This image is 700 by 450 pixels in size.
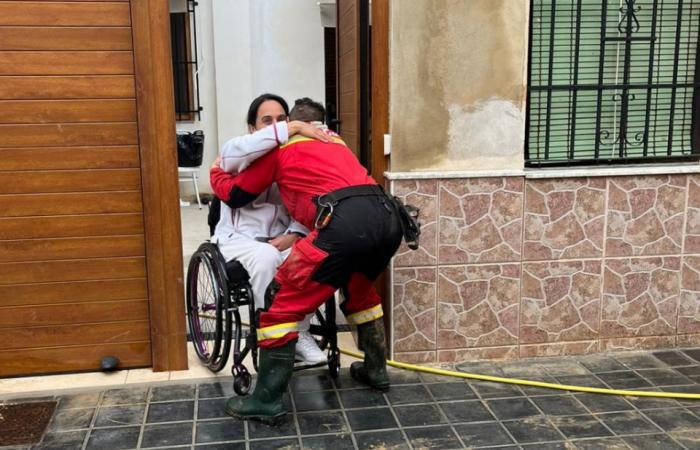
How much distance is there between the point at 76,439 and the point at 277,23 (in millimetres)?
7258

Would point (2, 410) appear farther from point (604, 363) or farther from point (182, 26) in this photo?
point (182, 26)

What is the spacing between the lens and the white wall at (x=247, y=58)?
9.20m

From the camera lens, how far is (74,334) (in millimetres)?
3732

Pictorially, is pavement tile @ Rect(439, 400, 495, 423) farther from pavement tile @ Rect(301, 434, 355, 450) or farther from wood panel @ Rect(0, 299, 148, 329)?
wood panel @ Rect(0, 299, 148, 329)

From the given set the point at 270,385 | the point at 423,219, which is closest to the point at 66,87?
the point at 270,385

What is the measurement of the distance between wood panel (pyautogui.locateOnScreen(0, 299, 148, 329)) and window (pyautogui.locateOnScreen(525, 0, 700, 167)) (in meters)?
2.26

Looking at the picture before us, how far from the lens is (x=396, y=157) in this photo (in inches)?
146

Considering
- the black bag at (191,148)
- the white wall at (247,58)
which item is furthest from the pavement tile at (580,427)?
the white wall at (247,58)

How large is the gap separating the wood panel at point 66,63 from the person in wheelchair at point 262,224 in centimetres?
66

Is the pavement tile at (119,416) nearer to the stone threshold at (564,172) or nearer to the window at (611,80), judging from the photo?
the stone threshold at (564,172)

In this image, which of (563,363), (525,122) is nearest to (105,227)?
(525,122)

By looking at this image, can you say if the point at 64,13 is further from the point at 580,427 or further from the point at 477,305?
the point at 580,427

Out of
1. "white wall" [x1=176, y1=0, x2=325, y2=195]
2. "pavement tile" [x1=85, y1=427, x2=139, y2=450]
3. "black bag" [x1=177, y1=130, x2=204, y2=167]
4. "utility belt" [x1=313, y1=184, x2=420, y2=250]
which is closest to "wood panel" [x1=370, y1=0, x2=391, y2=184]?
"utility belt" [x1=313, y1=184, x2=420, y2=250]

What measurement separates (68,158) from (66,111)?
0.23m
